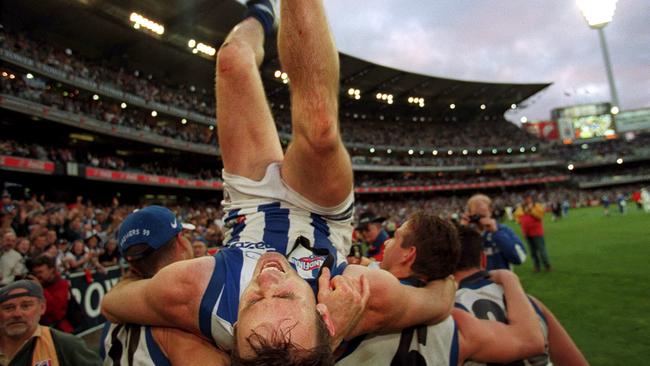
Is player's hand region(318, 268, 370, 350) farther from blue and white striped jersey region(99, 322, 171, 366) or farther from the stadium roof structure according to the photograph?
the stadium roof structure

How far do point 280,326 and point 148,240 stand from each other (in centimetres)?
126

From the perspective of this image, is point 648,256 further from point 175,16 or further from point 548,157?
point 548,157

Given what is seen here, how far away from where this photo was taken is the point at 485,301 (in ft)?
8.52

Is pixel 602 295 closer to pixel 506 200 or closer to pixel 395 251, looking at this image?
pixel 395 251

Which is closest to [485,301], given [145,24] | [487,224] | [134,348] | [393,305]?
[393,305]

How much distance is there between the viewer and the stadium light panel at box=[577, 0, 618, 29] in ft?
70.8

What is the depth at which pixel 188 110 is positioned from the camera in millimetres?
32125

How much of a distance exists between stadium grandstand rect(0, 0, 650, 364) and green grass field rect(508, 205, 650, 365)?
17.0ft

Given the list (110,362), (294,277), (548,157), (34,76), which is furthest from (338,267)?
(548,157)

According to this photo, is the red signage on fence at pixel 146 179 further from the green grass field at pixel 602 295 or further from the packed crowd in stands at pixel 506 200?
the green grass field at pixel 602 295

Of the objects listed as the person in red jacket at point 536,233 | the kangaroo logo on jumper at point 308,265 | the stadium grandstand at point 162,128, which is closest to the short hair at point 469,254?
the kangaroo logo on jumper at point 308,265

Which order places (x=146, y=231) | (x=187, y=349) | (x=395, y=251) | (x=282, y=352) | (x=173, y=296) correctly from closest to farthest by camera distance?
(x=282, y=352) → (x=173, y=296) → (x=187, y=349) → (x=146, y=231) → (x=395, y=251)

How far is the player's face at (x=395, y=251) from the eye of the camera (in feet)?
7.99

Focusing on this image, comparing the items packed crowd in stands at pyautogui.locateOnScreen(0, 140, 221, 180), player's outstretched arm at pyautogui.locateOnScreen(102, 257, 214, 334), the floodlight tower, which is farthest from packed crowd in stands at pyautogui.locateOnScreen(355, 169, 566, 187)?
player's outstretched arm at pyautogui.locateOnScreen(102, 257, 214, 334)
